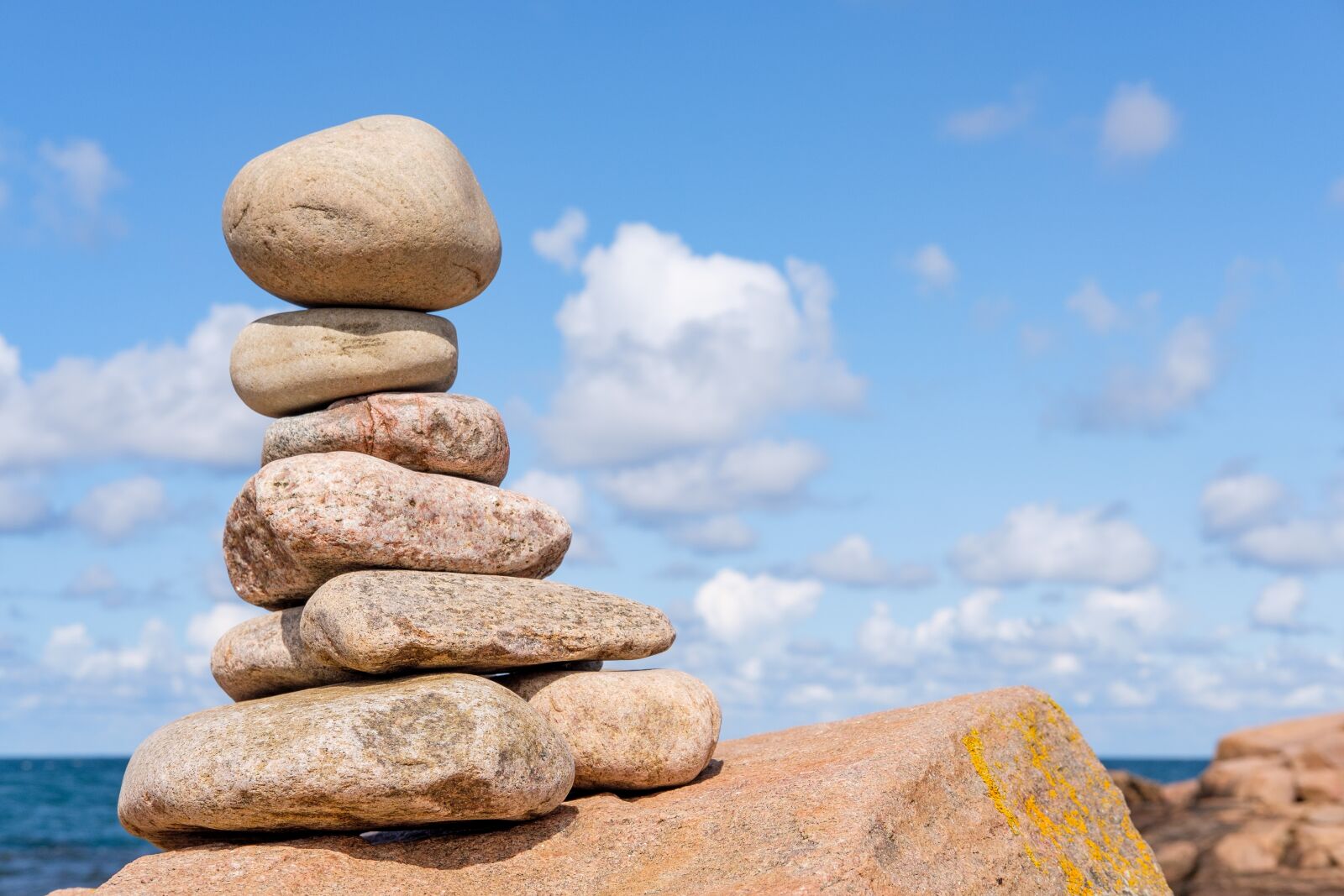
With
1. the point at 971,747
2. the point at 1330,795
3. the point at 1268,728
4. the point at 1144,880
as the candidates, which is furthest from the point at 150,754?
the point at 1268,728

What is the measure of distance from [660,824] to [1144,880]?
176 inches

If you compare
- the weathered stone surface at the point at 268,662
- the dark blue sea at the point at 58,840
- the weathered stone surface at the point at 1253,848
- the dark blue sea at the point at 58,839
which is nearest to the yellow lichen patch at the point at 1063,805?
the weathered stone surface at the point at 268,662

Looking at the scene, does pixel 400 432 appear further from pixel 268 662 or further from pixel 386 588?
pixel 268 662

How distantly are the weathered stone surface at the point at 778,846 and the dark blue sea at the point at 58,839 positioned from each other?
22.0 meters

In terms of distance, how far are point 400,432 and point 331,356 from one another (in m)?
0.88

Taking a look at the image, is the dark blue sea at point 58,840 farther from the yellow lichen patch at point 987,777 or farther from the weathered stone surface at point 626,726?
the yellow lichen patch at point 987,777

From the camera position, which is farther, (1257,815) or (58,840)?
(58,840)

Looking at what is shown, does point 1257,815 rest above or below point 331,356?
below

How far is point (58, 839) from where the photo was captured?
125 ft

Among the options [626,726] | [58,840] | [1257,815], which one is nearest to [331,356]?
[626,726]

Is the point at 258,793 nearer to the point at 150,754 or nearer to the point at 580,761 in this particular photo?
the point at 150,754

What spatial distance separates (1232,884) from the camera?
787 inches

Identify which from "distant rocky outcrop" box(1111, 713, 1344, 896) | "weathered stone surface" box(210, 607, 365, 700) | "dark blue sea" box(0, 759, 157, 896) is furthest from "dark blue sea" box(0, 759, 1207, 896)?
"distant rocky outcrop" box(1111, 713, 1344, 896)

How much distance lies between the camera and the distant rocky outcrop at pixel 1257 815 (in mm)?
20203
